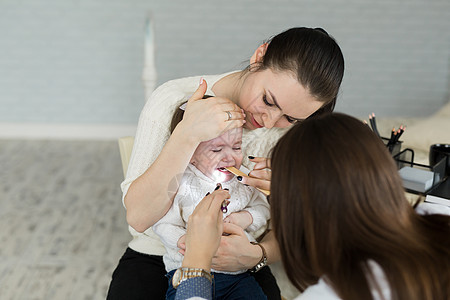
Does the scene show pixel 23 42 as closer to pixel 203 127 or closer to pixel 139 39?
pixel 139 39

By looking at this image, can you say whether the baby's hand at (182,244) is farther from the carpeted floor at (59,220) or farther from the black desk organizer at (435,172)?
the carpeted floor at (59,220)

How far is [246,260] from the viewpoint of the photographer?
4.40 ft

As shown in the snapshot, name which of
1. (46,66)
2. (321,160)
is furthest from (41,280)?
(46,66)

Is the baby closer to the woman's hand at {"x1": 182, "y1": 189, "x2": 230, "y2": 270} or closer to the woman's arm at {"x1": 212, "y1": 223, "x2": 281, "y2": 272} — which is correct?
the woman's arm at {"x1": 212, "y1": 223, "x2": 281, "y2": 272}

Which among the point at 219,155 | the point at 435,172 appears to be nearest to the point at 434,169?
the point at 435,172

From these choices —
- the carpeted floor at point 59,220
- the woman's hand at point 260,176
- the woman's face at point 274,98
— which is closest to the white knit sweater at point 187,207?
the woman's hand at point 260,176

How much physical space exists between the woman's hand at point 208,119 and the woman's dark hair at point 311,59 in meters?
0.23

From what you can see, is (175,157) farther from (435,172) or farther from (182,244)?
(435,172)

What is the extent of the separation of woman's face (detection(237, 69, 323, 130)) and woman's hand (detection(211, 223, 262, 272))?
1.16 ft

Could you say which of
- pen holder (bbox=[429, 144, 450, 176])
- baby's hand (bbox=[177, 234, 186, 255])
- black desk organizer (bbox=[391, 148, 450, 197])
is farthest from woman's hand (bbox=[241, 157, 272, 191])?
pen holder (bbox=[429, 144, 450, 176])

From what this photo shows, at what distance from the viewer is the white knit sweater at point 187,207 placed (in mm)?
1402

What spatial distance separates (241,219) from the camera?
4.73ft

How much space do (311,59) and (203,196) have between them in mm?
515

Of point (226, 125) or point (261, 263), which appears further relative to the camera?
point (261, 263)
